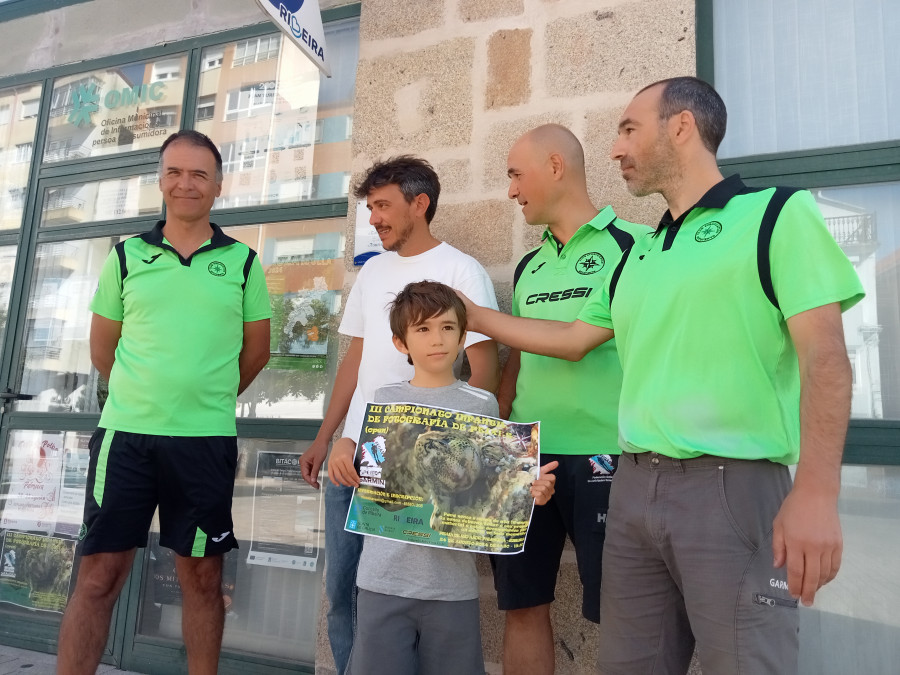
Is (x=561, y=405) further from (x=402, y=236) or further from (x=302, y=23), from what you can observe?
(x=302, y=23)

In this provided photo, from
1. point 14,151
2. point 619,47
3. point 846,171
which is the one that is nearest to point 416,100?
point 619,47

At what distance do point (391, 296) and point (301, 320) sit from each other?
4.20ft

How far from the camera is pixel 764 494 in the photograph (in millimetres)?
1554

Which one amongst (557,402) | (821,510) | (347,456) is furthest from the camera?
(557,402)

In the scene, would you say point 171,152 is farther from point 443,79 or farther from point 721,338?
point 721,338

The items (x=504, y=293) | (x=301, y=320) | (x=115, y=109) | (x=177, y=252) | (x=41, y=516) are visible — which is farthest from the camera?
(x=115, y=109)

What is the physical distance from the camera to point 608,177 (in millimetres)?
2895

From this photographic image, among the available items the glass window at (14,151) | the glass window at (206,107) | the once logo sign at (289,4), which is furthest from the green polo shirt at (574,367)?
the glass window at (14,151)

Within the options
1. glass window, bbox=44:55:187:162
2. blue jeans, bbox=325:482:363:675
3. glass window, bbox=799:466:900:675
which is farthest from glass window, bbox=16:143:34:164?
glass window, bbox=799:466:900:675

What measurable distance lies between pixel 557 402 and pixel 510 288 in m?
0.86

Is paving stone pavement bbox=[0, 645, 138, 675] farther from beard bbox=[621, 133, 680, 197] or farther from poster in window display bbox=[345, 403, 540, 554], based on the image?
beard bbox=[621, 133, 680, 197]

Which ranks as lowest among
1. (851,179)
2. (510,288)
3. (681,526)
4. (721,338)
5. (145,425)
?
(681,526)

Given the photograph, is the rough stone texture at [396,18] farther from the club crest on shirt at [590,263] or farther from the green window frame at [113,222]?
the club crest on shirt at [590,263]

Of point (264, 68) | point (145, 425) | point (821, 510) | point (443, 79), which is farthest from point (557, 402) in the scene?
point (264, 68)
